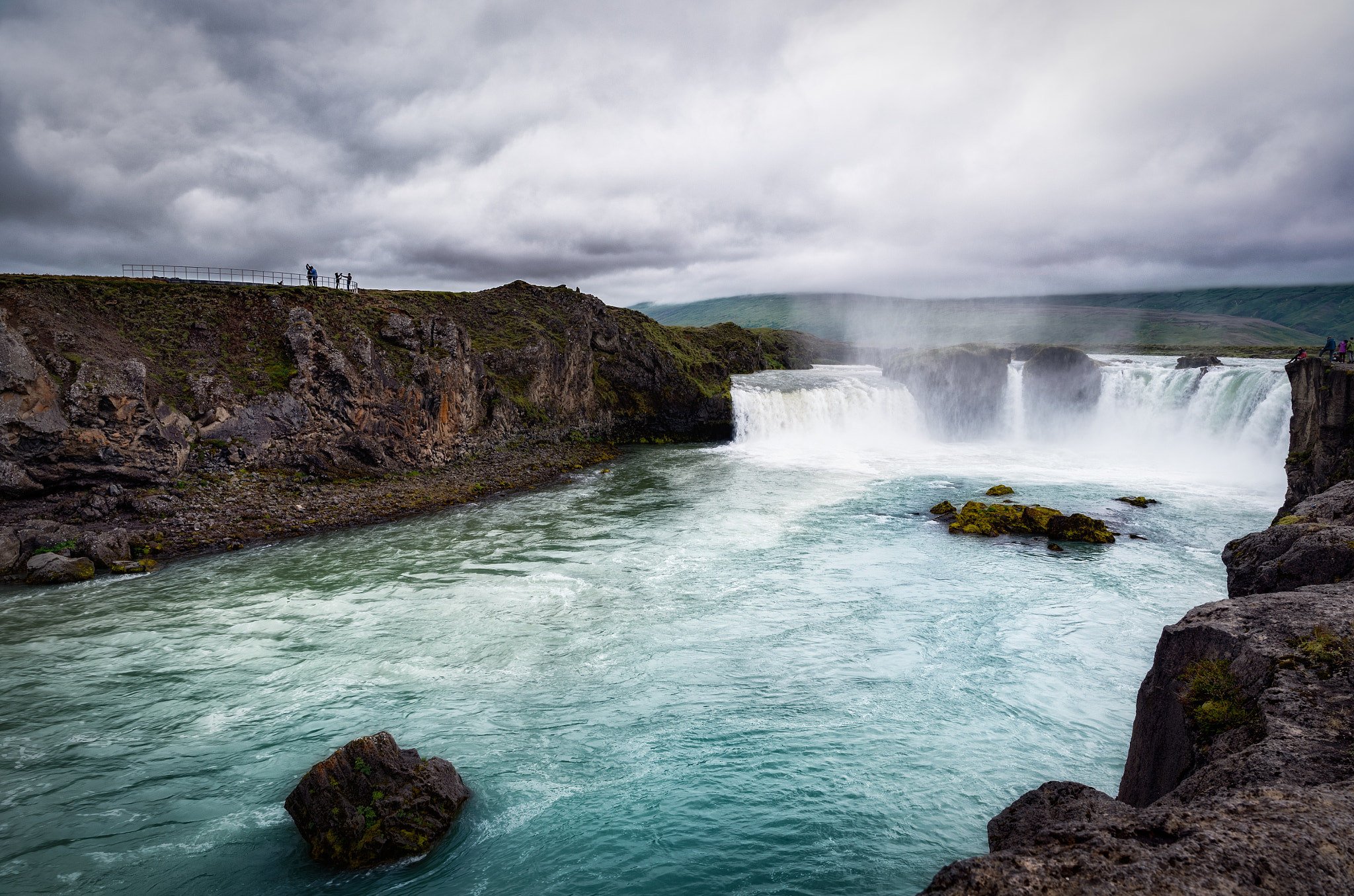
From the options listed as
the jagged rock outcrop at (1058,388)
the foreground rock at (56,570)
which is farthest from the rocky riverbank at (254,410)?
the jagged rock outcrop at (1058,388)

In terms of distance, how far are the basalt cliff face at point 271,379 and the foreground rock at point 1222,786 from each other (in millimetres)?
32773

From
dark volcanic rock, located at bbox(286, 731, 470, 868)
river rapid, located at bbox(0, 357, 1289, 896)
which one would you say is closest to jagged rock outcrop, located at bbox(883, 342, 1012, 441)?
river rapid, located at bbox(0, 357, 1289, 896)

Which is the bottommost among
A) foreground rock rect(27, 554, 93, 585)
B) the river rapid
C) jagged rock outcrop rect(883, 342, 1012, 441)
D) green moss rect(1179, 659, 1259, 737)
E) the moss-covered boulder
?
the river rapid

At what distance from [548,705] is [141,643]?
1153 centimetres

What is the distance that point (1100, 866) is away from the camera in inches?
188

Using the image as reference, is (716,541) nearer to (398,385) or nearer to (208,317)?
(398,385)

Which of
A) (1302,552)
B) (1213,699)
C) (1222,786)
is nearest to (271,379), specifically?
(1213,699)

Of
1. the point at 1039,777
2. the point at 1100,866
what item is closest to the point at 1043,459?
the point at 1039,777

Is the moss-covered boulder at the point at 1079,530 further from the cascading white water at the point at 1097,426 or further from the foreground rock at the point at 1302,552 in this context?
the cascading white water at the point at 1097,426

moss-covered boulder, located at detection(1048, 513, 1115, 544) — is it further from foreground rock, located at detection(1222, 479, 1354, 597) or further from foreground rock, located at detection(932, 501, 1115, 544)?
foreground rock, located at detection(1222, 479, 1354, 597)

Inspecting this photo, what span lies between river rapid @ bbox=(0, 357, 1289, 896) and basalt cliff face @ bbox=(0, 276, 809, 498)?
7.61 meters

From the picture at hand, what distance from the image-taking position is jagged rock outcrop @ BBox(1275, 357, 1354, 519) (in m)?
22.6

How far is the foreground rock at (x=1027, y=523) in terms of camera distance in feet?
81.6

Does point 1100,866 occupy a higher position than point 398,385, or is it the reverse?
point 398,385
